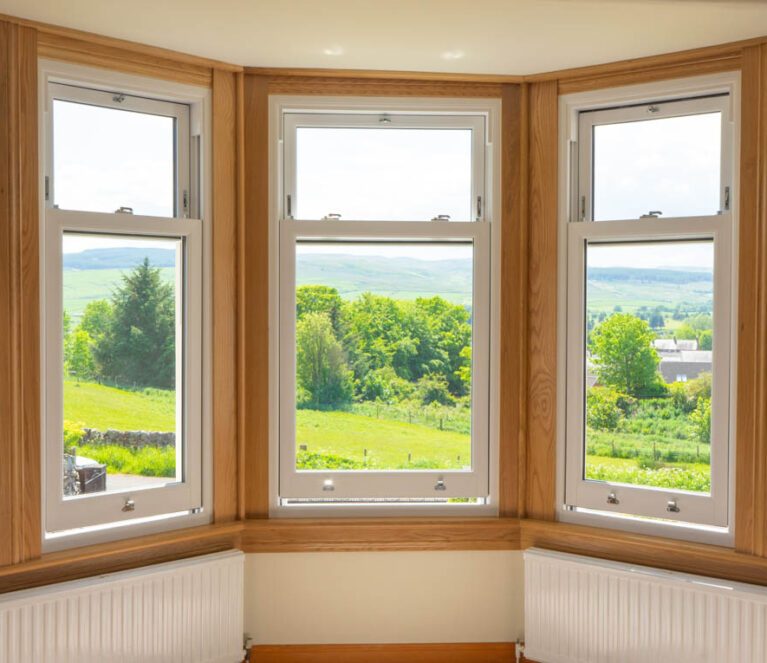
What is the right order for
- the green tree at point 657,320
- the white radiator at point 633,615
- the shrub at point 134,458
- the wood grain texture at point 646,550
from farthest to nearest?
the green tree at point 657,320
the shrub at point 134,458
the wood grain texture at point 646,550
the white radiator at point 633,615

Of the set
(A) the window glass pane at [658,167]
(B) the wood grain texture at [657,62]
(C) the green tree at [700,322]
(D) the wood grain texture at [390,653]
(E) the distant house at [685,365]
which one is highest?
(B) the wood grain texture at [657,62]

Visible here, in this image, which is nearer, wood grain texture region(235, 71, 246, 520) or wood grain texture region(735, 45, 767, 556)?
wood grain texture region(735, 45, 767, 556)

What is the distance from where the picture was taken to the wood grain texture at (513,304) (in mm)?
3162

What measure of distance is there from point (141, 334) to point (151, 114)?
889mm

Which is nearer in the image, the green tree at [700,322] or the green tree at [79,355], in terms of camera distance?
the green tree at [79,355]

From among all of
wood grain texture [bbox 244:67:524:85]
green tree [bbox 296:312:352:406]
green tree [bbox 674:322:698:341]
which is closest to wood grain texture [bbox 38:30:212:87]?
wood grain texture [bbox 244:67:524:85]

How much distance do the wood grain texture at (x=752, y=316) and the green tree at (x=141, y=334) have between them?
7.35ft

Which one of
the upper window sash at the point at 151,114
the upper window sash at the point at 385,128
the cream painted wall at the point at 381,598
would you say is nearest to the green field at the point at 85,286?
the upper window sash at the point at 151,114

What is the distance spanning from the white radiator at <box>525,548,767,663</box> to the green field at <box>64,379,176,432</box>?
5.31 feet

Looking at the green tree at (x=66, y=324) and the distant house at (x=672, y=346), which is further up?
the green tree at (x=66, y=324)

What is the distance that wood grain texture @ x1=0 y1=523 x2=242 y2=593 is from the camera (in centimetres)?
261

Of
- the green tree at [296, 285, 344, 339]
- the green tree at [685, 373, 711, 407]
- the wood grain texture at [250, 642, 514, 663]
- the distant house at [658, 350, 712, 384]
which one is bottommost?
the wood grain texture at [250, 642, 514, 663]

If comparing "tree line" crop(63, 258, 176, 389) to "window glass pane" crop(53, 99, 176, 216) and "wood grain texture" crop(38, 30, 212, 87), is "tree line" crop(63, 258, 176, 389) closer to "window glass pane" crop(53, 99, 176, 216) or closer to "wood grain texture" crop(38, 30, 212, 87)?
"window glass pane" crop(53, 99, 176, 216)

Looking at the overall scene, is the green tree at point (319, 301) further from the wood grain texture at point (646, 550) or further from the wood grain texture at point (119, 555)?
the wood grain texture at point (646, 550)
